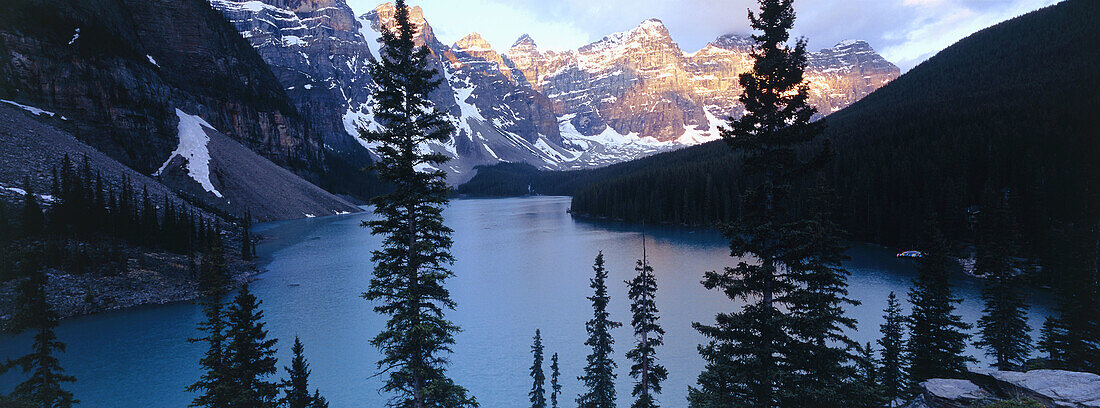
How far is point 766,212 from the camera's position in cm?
1123

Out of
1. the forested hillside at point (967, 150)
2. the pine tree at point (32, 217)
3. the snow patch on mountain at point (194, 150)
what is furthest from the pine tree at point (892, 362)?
the snow patch on mountain at point (194, 150)

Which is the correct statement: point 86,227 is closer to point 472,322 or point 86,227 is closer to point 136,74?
point 472,322

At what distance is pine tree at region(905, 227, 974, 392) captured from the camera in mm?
18297

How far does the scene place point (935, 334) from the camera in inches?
744

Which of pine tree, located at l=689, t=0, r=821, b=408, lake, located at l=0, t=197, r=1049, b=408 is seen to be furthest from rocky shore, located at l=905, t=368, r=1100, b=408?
lake, located at l=0, t=197, r=1049, b=408

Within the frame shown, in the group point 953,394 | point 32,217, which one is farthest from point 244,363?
point 32,217

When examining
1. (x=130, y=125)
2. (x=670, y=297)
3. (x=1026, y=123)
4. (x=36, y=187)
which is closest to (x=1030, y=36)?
(x=1026, y=123)

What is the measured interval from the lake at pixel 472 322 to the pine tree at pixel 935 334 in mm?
9562

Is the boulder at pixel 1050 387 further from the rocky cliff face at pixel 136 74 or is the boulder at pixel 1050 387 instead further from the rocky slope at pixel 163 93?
the rocky cliff face at pixel 136 74

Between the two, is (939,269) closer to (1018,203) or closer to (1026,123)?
(1018,203)

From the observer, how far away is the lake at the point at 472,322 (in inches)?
968

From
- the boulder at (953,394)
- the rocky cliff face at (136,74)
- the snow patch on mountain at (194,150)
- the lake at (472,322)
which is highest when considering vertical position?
the rocky cliff face at (136,74)

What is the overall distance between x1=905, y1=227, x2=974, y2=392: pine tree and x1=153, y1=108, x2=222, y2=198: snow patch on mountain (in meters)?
109

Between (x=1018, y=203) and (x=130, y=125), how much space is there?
13635 centimetres
